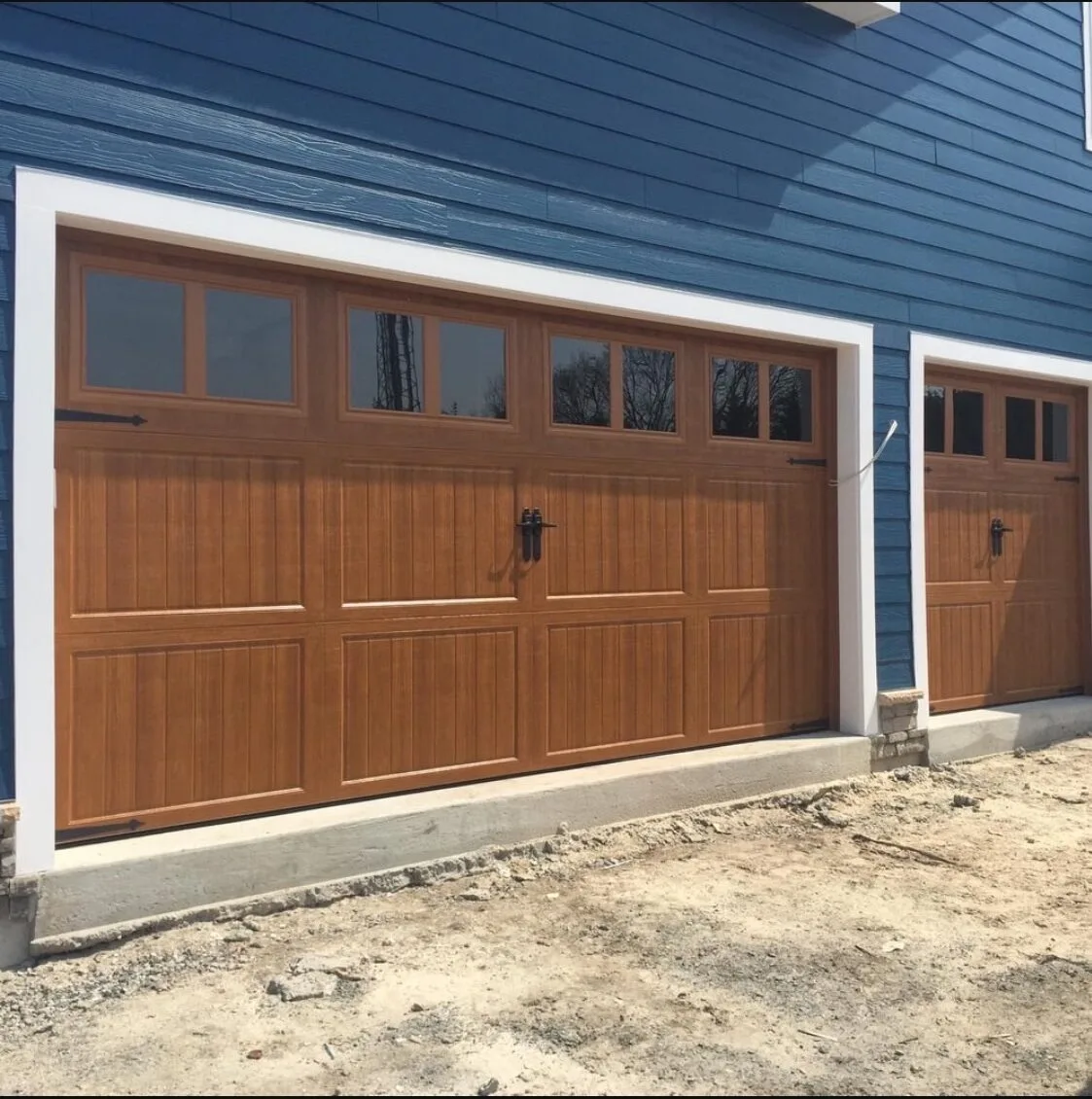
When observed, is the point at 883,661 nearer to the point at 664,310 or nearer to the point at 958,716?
the point at 958,716

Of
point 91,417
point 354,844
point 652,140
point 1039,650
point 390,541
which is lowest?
point 354,844

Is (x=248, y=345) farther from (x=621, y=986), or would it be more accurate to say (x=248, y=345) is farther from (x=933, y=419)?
(x=933, y=419)

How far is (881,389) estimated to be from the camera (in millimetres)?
6301

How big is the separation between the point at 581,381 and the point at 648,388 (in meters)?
0.43

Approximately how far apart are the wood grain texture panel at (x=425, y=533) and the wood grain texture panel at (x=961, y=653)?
326 cm

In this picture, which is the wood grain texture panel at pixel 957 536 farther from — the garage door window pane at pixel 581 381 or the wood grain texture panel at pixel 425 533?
the wood grain texture panel at pixel 425 533

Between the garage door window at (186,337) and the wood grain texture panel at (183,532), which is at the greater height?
the garage door window at (186,337)

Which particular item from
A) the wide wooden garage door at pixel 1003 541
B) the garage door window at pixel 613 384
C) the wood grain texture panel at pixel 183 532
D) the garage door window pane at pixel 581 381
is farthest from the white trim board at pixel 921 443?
the wood grain texture panel at pixel 183 532

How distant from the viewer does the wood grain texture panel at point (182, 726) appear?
3.85 meters

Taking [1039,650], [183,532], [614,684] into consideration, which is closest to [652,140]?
[614,684]

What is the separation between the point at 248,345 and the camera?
4.22m

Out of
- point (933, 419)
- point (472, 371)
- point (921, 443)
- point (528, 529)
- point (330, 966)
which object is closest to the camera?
point (330, 966)

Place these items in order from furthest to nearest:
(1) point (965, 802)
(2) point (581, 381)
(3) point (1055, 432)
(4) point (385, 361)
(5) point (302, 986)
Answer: (3) point (1055, 432) < (1) point (965, 802) < (2) point (581, 381) < (4) point (385, 361) < (5) point (302, 986)

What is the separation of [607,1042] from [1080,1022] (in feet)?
4.93
